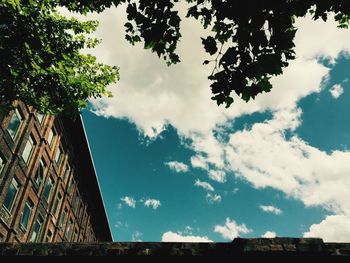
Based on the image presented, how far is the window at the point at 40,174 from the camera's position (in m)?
21.7

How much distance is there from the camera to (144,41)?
16.6ft

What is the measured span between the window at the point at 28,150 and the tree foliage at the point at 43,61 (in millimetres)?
11350

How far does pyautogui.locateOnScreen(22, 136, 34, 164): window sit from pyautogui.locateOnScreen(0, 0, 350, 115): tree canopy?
11301 millimetres

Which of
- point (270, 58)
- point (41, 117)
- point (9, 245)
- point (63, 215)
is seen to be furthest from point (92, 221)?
point (270, 58)

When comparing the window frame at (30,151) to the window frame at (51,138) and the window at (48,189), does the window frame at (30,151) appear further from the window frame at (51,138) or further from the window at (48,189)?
the window at (48,189)

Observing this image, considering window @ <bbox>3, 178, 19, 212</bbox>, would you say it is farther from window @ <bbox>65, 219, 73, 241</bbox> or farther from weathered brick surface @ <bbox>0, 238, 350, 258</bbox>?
weathered brick surface @ <bbox>0, 238, 350, 258</bbox>

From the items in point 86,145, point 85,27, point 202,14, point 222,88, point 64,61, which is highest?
point 86,145

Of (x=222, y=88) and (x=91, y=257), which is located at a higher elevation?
(x=222, y=88)

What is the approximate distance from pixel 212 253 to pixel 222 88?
248cm

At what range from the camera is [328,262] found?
4.46 metres

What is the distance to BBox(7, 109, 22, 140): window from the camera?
58.3 feet

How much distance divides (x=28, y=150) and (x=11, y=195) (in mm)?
3230

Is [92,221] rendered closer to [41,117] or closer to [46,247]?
[41,117]

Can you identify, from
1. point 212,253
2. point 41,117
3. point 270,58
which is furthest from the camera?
point 41,117
